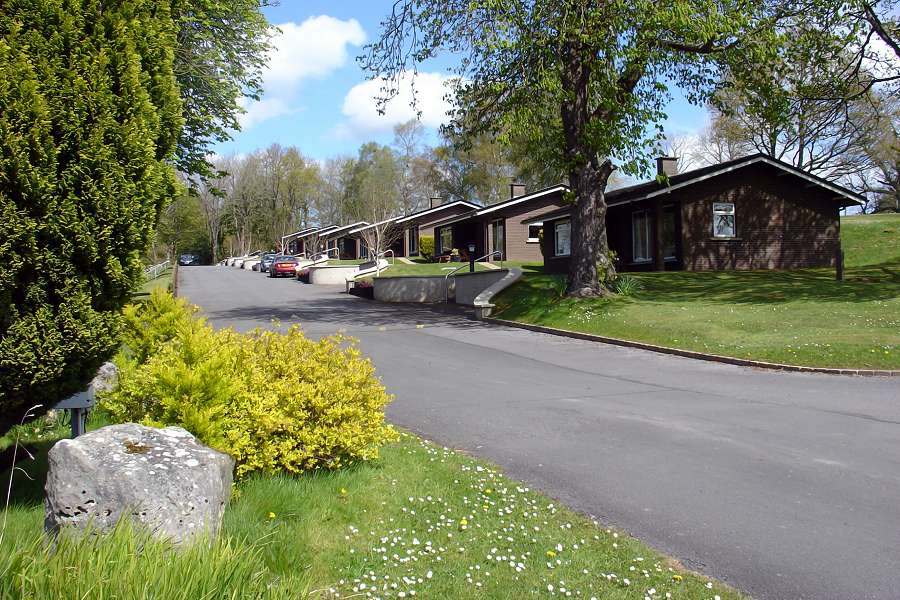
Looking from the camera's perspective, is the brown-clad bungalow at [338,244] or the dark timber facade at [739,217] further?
the brown-clad bungalow at [338,244]

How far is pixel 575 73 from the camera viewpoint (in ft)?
69.7

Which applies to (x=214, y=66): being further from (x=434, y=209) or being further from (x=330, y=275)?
(x=434, y=209)

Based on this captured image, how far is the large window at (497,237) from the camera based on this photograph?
46.1m

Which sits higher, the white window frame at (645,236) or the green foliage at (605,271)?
the white window frame at (645,236)

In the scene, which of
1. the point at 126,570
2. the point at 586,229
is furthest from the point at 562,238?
the point at 126,570

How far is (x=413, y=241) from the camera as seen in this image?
58625mm

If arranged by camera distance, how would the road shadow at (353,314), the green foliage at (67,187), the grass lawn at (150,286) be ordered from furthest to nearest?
the road shadow at (353,314), the grass lawn at (150,286), the green foliage at (67,187)

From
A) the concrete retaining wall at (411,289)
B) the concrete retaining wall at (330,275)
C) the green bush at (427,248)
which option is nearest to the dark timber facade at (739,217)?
the concrete retaining wall at (411,289)

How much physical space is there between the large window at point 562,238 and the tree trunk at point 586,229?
1410 cm

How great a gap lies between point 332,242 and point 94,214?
7108cm

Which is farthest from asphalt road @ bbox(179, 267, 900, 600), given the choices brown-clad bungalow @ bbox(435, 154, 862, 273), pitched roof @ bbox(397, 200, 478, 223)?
pitched roof @ bbox(397, 200, 478, 223)

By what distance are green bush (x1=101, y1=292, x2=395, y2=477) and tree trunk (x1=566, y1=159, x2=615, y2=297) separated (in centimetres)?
1594

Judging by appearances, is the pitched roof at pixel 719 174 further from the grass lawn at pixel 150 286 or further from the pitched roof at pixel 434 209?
the pitched roof at pixel 434 209

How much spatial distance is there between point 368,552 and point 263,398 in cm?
167
